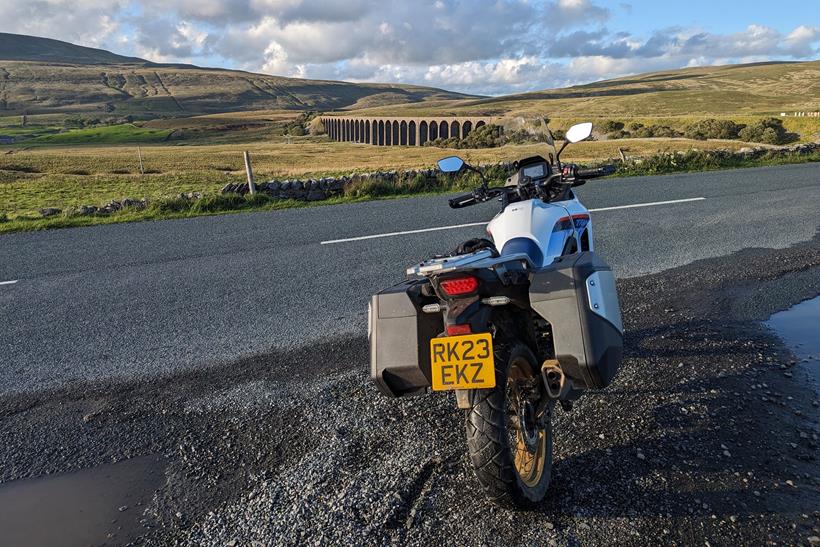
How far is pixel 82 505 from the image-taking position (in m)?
3.10

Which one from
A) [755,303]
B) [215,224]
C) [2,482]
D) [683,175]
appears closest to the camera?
[2,482]

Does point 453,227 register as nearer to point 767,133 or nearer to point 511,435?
point 511,435

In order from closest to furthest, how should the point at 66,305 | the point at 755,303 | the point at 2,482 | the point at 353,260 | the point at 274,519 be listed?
the point at 274,519, the point at 2,482, the point at 755,303, the point at 66,305, the point at 353,260

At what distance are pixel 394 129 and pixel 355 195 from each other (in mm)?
89065

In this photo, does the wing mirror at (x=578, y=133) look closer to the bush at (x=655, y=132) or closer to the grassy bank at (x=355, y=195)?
the grassy bank at (x=355, y=195)

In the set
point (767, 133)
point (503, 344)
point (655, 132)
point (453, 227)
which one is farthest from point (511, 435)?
point (655, 132)

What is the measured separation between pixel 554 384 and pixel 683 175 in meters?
13.6

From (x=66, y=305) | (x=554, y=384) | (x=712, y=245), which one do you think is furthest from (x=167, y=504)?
(x=712, y=245)

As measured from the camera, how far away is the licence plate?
256 centimetres

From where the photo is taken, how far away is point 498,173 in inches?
612

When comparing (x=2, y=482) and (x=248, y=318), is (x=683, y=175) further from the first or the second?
(x=2, y=482)

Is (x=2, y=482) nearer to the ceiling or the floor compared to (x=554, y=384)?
nearer to the floor

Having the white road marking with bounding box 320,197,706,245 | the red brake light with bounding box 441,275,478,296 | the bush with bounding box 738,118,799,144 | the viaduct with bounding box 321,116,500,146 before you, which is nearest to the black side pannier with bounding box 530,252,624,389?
the red brake light with bounding box 441,275,478,296

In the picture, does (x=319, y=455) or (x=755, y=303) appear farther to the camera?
(x=755, y=303)
